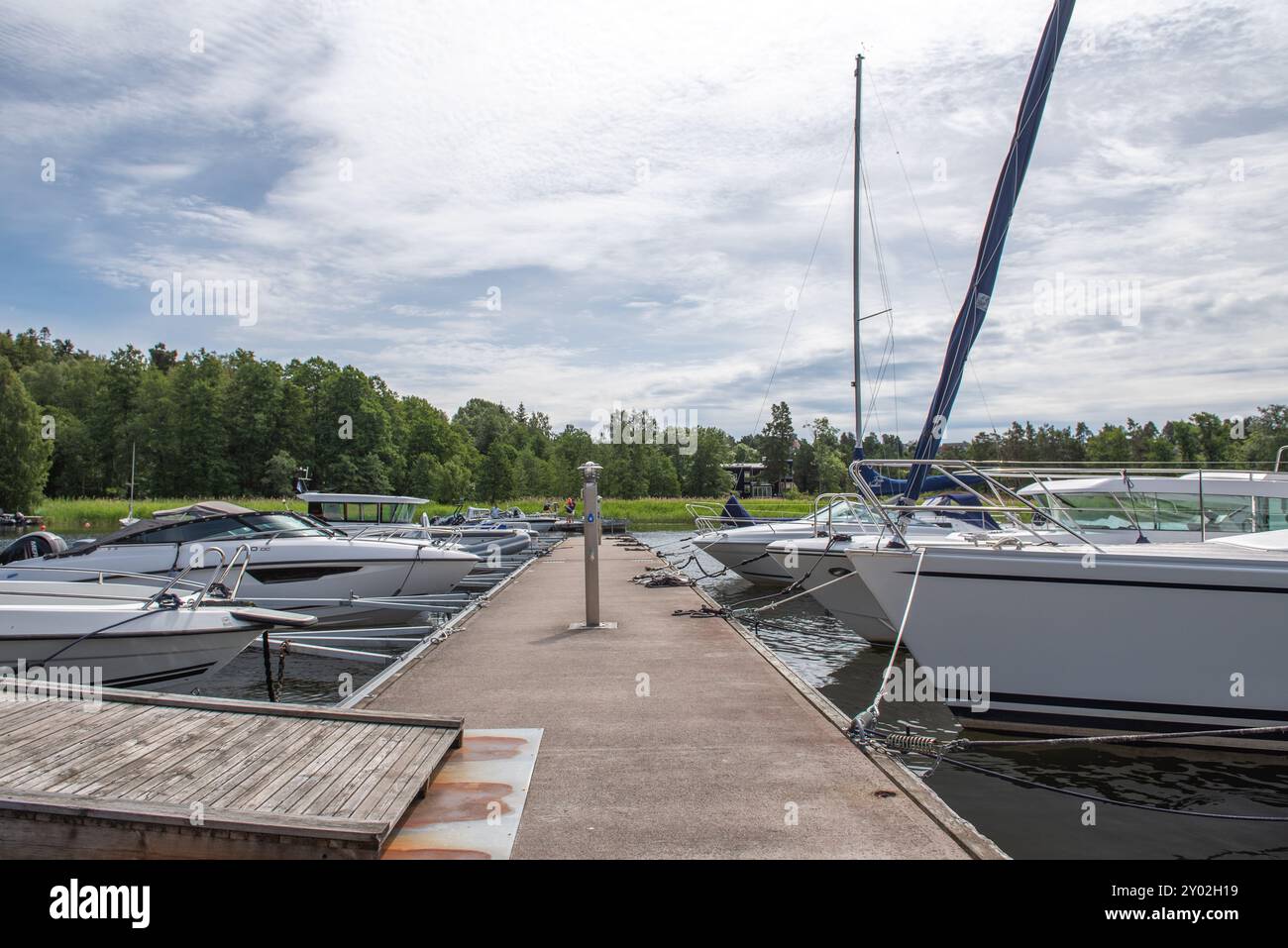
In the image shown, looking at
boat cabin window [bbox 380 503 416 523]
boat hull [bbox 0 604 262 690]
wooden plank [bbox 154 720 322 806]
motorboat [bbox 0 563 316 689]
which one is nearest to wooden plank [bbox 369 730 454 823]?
wooden plank [bbox 154 720 322 806]

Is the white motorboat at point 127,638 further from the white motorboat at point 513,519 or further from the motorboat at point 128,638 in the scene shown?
the white motorboat at point 513,519

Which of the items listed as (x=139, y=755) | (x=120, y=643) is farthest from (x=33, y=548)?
(x=139, y=755)

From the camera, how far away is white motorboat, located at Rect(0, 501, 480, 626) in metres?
14.9

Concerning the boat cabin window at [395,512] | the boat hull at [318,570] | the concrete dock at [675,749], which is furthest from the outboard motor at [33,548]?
the boat cabin window at [395,512]

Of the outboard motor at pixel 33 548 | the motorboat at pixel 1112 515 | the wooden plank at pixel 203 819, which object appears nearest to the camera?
the wooden plank at pixel 203 819

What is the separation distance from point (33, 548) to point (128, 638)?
7.14 metres

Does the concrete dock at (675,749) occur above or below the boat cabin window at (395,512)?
below

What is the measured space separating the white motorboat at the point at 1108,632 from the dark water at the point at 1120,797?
0.37 metres

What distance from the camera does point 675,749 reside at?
612 cm

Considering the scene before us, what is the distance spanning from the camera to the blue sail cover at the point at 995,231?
13.6 meters

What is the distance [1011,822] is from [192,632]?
27.0 feet

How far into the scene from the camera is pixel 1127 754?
814 cm

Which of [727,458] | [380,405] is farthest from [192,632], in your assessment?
[727,458]
